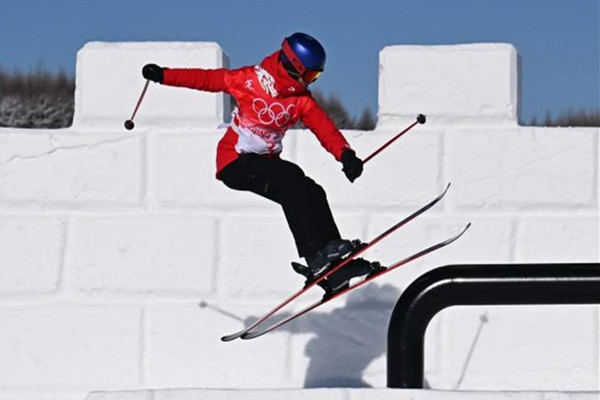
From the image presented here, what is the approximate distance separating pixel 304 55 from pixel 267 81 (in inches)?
5.3

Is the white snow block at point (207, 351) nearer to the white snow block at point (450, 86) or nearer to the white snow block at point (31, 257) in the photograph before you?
the white snow block at point (31, 257)

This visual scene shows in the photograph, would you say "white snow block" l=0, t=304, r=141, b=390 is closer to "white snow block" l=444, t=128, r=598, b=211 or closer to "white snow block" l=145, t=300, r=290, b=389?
"white snow block" l=145, t=300, r=290, b=389

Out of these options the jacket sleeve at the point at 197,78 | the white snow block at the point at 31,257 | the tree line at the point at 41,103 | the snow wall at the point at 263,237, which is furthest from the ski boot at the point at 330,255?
the tree line at the point at 41,103

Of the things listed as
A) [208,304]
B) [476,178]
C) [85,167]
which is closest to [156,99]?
[85,167]

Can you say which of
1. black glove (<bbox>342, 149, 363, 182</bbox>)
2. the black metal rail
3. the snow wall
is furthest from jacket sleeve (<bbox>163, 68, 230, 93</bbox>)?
the snow wall

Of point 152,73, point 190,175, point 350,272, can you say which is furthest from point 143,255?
point 152,73

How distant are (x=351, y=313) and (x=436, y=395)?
0.84 m

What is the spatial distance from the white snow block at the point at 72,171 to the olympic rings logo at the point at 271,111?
101 cm

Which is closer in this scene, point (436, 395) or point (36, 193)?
point (436, 395)

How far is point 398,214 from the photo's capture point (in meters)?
3.79

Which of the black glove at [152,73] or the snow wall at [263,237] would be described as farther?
the snow wall at [263,237]

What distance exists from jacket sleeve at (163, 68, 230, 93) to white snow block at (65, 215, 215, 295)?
3.01 feet

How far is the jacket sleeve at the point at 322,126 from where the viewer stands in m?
2.89

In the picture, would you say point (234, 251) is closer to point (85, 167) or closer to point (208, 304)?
point (208, 304)
